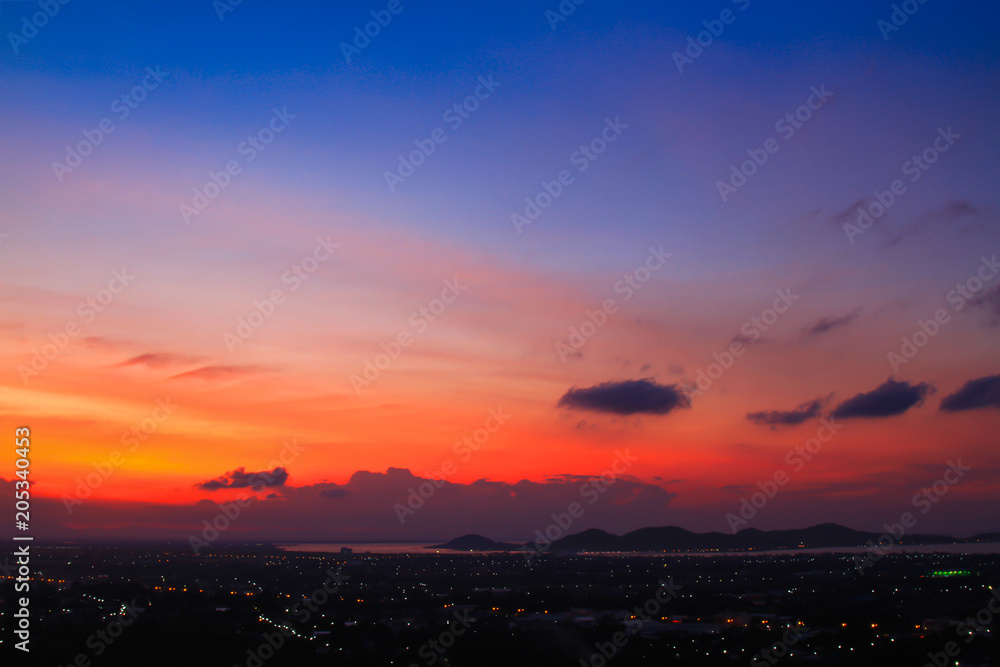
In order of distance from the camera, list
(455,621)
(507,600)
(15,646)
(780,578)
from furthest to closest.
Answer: (780,578) → (507,600) → (455,621) → (15,646)

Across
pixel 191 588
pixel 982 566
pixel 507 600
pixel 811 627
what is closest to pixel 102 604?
pixel 191 588

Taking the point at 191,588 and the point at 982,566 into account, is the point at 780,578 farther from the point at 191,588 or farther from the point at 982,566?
the point at 191,588

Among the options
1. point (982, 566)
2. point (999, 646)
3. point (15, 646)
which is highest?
point (15, 646)

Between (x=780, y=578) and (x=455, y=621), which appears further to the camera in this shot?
(x=780, y=578)

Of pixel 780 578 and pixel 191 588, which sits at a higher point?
pixel 191 588

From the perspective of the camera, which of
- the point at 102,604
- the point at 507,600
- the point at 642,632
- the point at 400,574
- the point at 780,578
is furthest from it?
the point at 400,574

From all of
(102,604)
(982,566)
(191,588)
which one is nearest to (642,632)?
(102,604)
